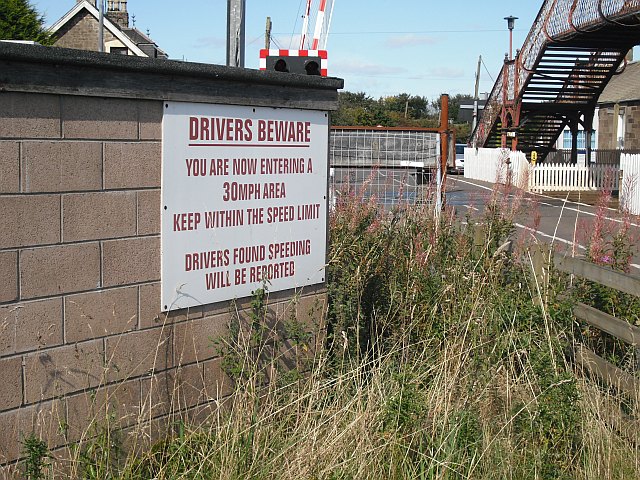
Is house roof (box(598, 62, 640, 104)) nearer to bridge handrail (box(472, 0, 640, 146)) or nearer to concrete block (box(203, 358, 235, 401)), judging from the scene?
bridge handrail (box(472, 0, 640, 146))

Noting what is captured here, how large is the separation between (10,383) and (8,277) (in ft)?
1.42

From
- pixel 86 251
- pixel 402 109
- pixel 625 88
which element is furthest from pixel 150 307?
pixel 402 109

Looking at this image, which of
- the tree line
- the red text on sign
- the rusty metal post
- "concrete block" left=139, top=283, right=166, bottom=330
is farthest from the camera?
the tree line

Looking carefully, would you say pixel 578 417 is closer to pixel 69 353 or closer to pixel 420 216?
pixel 69 353

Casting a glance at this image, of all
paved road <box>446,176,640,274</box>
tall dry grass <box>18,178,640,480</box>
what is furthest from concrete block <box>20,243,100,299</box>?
paved road <box>446,176,640,274</box>

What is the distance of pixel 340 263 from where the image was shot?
6.23 m

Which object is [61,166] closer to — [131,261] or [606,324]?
[131,261]

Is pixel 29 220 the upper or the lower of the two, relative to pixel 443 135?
lower

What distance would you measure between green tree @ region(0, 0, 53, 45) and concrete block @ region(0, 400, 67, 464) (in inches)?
995

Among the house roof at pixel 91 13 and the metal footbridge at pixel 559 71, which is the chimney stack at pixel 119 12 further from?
the metal footbridge at pixel 559 71

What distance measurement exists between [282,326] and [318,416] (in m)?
0.73

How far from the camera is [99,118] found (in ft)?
13.9

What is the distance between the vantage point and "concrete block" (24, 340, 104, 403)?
396 centimetres

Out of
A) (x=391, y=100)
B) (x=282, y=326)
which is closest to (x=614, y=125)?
(x=391, y=100)
